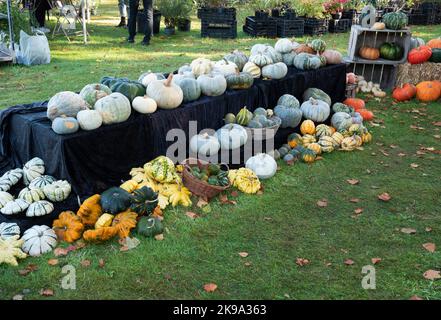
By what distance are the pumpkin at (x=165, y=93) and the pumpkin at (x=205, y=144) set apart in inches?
19.1

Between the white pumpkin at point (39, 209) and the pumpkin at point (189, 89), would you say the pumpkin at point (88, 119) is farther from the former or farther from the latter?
the pumpkin at point (189, 89)

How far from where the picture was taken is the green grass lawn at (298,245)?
3.50m

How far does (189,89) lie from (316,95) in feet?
7.93

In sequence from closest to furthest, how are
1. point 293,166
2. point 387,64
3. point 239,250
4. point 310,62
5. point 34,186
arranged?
1. point 239,250
2. point 34,186
3. point 293,166
4. point 310,62
5. point 387,64

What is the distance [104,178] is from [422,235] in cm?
319

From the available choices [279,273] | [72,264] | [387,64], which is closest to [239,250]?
[279,273]

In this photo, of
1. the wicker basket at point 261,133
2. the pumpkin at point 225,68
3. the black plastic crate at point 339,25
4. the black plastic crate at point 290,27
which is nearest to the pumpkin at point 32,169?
the wicker basket at point 261,133

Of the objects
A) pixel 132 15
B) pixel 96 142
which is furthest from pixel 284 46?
pixel 132 15

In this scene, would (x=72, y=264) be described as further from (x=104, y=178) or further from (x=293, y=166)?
(x=293, y=166)

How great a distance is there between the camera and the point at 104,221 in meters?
4.03

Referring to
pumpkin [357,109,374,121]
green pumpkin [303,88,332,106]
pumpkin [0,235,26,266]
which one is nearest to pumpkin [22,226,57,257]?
pumpkin [0,235,26,266]

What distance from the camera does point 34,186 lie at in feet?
14.0

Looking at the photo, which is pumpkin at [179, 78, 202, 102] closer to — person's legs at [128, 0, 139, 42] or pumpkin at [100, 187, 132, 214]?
pumpkin at [100, 187, 132, 214]

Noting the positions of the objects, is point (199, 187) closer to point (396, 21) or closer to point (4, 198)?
point (4, 198)
